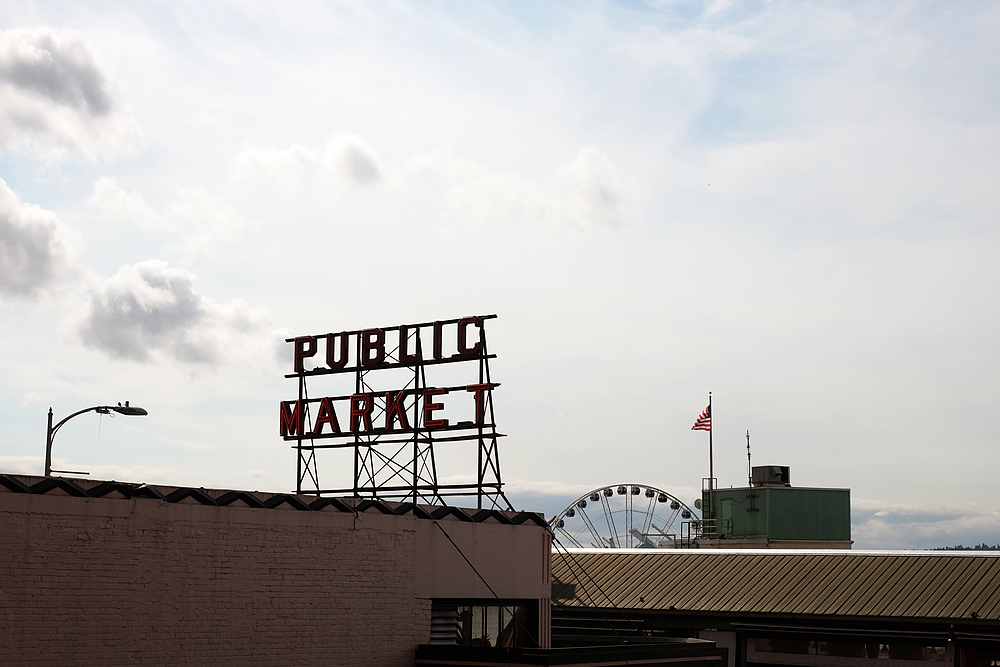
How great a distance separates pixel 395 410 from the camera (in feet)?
133

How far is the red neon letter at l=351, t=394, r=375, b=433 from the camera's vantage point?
40.9 metres

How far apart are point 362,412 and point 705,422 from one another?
107ft

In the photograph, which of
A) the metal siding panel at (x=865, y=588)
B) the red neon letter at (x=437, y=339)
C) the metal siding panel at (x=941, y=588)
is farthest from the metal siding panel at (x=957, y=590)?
the red neon letter at (x=437, y=339)

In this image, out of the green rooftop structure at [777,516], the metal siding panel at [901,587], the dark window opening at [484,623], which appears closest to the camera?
the dark window opening at [484,623]

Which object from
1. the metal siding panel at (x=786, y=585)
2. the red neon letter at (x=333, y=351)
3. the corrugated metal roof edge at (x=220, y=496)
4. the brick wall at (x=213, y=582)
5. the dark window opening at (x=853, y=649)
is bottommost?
the dark window opening at (x=853, y=649)

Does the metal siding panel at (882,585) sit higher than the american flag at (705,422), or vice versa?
the american flag at (705,422)

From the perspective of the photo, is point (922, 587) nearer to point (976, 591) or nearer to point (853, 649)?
point (976, 591)

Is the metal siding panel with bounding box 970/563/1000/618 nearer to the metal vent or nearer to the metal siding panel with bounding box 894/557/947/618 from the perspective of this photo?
the metal siding panel with bounding box 894/557/947/618

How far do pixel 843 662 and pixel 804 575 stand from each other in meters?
4.57

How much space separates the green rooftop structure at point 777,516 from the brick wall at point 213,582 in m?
39.2

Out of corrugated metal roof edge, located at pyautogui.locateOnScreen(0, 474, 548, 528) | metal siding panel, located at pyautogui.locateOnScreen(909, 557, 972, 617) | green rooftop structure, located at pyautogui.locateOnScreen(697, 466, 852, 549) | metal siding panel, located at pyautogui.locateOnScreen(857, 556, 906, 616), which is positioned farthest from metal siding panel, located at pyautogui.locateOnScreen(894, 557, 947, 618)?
green rooftop structure, located at pyautogui.locateOnScreen(697, 466, 852, 549)

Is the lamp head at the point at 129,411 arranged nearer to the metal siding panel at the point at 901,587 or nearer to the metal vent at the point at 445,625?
the metal vent at the point at 445,625

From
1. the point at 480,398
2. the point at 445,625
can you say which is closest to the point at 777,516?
the point at 480,398

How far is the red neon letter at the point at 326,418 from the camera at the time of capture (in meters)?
41.9
